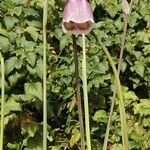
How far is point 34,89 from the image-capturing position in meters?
2.69

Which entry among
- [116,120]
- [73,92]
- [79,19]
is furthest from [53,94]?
[79,19]

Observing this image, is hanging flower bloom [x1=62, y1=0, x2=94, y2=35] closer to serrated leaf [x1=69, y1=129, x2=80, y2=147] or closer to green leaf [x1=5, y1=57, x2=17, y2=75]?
green leaf [x1=5, y1=57, x2=17, y2=75]

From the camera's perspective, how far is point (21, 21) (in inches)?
111

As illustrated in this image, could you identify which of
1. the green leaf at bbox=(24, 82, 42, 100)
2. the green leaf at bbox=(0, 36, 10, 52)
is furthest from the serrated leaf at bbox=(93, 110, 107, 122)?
the green leaf at bbox=(0, 36, 10, 52)

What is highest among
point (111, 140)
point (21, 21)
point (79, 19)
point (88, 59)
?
point (21, 21)

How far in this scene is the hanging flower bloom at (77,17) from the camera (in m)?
1.30

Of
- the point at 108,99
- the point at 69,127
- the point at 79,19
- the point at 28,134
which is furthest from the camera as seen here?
the point at 108,99

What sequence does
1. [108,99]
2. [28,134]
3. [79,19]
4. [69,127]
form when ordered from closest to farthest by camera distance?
[79,19], [28,134], [69,127], [108,99]

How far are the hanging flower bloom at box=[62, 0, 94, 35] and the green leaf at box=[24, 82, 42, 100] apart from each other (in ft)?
4.46

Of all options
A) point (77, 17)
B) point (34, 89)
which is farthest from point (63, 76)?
point (77, 17)

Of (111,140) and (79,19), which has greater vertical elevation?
(79,19)

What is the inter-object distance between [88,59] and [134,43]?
1.73 feet

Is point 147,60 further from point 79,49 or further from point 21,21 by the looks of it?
point 21,21

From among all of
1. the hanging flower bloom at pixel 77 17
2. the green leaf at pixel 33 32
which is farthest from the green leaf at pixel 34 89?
the hanging flower bloom at pixel 77 17
